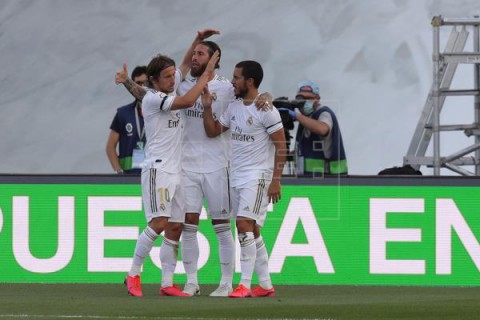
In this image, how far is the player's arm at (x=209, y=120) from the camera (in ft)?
43.8

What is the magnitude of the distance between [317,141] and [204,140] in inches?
81.4

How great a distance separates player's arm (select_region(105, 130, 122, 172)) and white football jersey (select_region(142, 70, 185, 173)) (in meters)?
2.13

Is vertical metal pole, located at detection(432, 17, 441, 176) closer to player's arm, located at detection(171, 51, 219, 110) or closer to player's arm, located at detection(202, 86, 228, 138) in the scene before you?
player's arm, located at detection(202, 86, 228, 138)

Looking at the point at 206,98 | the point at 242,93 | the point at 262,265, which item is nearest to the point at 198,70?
the point at 206,98

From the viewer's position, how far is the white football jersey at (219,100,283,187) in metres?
13.3

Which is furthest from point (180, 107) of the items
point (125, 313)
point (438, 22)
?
point (438, 22)

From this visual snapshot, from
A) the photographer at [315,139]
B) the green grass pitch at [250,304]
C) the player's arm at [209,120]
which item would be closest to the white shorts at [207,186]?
the player's arm at [209,120]

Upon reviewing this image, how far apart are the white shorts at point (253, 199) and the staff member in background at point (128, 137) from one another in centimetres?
222

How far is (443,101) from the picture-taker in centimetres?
1625

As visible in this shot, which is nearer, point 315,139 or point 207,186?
point 207,186

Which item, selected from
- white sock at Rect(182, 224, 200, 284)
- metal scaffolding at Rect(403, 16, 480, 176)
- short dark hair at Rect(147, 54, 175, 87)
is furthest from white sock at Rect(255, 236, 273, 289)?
metal scaffolding at Rect(403, 16, 480, 176)

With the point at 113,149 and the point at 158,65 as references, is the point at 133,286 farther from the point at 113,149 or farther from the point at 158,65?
the point at 113,149

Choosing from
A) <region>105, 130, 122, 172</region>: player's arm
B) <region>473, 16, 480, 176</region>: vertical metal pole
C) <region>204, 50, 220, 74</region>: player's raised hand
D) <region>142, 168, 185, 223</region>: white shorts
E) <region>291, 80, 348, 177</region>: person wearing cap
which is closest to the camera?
<region>204, 50, 220, 74</region>: player's raised hand

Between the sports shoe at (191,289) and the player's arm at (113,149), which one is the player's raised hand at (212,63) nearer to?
the sports shoe at (191,289)
